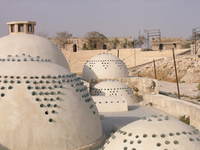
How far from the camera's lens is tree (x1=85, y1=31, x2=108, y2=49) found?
5069 centimetres

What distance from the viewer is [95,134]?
31.7 feet

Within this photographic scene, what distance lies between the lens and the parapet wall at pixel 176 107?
12.9m

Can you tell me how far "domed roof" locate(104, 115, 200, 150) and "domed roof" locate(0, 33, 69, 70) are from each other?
783 cm

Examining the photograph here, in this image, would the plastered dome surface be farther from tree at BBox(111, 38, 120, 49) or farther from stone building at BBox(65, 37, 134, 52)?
tree at BBox(111, 38, 120, 49)

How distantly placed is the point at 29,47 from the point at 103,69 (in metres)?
7.54

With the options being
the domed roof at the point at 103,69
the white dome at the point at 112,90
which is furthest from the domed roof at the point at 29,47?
the domed roof at the point at 103,69

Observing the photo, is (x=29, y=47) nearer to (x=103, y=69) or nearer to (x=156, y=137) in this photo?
(x=103, y=69)

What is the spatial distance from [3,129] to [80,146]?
178 cm

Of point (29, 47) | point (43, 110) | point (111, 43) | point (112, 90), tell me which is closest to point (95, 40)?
point (111, 43)

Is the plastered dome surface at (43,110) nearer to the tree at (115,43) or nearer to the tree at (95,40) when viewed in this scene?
the tree at (95,40)

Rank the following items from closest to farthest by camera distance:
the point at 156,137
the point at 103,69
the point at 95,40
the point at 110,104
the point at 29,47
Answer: the point at 156,137 → the point at 29,47 → the point at 110,104 → the point at 103,69 → the point at 95,40

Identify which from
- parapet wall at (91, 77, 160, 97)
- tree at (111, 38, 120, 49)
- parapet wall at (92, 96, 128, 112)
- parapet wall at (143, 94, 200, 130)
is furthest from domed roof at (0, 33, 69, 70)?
tree at (111, 38, 120, 49)

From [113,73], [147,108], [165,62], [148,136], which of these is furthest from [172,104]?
[165,62]

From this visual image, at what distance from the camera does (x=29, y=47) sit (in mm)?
14422
